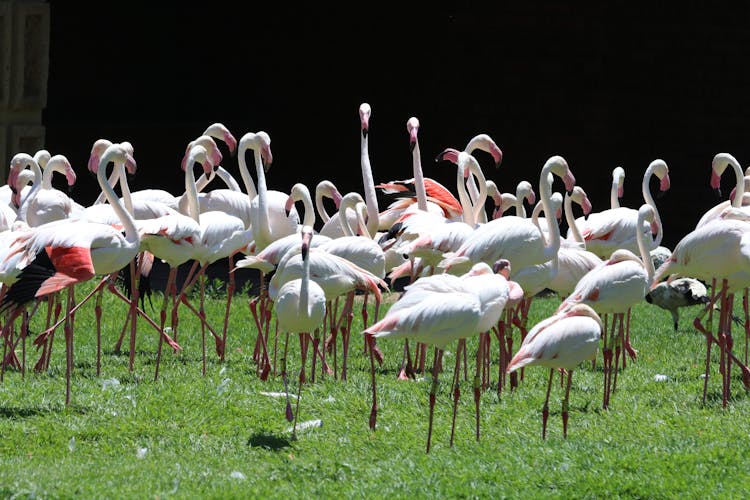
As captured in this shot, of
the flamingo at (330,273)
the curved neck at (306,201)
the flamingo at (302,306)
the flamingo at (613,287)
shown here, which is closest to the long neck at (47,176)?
the curved neck at (306,201)

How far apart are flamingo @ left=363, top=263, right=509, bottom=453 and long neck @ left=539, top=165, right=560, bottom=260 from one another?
1.36 metres

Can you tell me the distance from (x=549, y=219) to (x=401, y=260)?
4.78 feet

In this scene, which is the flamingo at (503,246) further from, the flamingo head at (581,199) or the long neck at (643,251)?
the flamingo head at (581,199)

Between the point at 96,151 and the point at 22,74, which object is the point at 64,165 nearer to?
the point at 96,151

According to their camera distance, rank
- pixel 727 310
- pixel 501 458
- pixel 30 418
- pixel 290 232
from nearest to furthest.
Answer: pixel 501 458
pixel 30 418
pixel 727 310
pixel 290 232

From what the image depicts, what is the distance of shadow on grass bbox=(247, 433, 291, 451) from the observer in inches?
217

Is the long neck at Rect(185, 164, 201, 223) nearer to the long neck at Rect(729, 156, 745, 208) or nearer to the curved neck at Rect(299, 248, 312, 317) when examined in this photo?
the curved neck at Rect(299, 248, 312, 317)

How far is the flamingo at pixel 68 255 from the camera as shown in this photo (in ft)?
19.0

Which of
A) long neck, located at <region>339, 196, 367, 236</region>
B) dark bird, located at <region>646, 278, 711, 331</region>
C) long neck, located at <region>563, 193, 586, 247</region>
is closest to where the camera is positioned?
long neck, located at <region>339, 196, 367, 236</region>

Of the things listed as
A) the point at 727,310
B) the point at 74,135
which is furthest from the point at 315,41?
the point at 727,310

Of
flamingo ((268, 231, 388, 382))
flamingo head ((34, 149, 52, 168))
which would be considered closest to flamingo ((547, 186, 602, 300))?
flamingo ((268, 231, 388, 382))

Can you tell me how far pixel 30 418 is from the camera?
228 inches

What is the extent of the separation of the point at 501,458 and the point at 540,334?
1.96 ft

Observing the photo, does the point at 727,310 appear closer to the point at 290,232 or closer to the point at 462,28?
the point at 290,232
